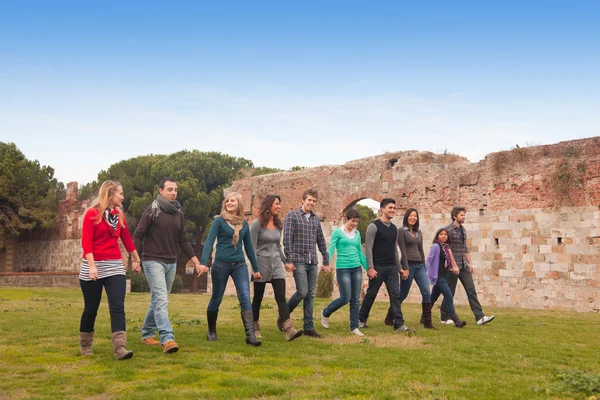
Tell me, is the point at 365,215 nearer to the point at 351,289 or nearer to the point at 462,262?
the point at 462,262

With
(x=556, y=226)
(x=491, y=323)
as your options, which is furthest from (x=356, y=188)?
(x=491, y=323)

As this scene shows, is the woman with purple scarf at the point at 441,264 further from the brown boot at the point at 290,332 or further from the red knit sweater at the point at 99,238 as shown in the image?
the red knit sweater at the point at 99,238

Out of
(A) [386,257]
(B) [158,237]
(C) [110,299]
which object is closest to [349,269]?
(A) [386,257]

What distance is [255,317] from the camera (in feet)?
28.1

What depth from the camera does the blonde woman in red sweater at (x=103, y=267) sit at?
648 cm

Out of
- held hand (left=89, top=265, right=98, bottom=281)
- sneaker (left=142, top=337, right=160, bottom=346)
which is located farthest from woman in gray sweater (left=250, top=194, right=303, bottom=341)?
held hand (left=89, top=265, right=98, bottom=281)

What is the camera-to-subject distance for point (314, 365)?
610cm

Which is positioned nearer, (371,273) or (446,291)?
(371,273)

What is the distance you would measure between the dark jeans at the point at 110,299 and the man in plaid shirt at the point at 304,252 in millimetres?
2471

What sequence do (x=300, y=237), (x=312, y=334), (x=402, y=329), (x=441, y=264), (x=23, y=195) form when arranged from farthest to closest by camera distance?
(x=23, y=195), (x=441, y=264), (x=402, y=329), (x=300, y=237), (x=312, y=334)

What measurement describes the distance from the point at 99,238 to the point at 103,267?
336 millimetres

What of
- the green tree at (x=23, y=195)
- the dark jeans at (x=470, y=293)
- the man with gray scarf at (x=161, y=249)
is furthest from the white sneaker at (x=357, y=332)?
the green tree at (x=23, y=195)

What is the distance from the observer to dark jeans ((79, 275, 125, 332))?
6520 millimetres

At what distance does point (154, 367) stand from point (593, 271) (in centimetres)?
1237
